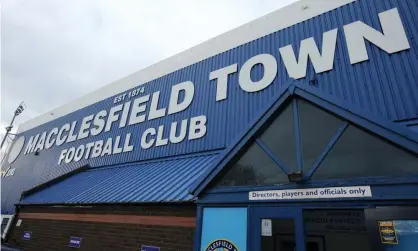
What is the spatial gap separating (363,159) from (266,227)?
7.12ft

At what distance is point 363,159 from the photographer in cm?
464

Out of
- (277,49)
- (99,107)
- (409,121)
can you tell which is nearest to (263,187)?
(409,121)

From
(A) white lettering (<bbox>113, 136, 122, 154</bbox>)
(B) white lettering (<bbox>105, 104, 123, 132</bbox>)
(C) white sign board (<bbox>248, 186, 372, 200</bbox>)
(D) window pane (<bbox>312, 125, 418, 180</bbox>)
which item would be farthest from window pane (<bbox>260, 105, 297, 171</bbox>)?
(B) white lettering (<bbox>105, 104, 123, 132</bbox>)

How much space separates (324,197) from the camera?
4715 mm

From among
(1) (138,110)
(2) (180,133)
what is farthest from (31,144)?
(2) (180,133)

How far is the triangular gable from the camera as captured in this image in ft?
14.2

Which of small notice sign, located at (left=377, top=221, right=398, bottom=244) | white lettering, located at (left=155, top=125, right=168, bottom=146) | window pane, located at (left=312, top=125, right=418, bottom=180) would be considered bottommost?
small notice sign, located at (left=377, top=221, right=398, bottom=244)

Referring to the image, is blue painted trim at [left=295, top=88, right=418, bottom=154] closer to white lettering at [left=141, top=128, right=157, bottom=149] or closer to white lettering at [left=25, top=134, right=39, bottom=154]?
white lettering at [left=141, top=128, right=157, bottom=149]

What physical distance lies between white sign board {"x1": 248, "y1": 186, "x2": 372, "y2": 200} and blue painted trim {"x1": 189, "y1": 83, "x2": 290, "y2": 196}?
0.98 m

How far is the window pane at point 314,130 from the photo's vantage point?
203 inches

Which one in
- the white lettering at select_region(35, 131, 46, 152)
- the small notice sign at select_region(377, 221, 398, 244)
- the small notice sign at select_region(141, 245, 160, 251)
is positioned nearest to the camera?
the small notice sign at select_region(377, 221, 398, 244)

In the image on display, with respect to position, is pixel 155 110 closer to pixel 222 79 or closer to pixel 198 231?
pixel 222 79

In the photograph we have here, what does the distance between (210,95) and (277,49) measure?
3.44 m

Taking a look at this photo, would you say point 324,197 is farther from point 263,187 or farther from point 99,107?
point 99,107
